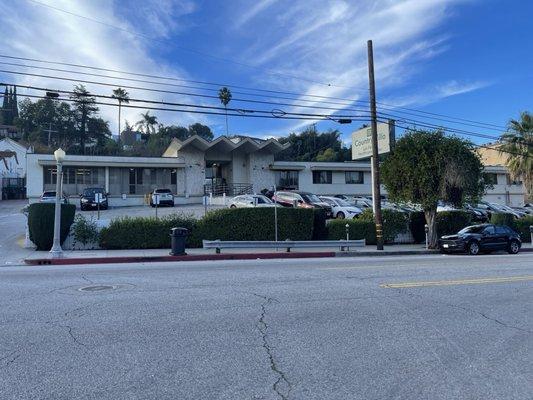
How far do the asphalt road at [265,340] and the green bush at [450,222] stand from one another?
730 inches

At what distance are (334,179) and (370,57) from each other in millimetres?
30197

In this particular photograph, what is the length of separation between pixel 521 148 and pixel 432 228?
23011 mm

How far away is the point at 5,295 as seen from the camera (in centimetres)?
905

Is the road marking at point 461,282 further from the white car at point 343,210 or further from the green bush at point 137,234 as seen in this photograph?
the white car at point 343,210

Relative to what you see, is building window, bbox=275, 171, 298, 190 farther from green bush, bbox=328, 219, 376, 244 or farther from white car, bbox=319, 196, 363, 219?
green bush, bbox=328, 219, 376, 244

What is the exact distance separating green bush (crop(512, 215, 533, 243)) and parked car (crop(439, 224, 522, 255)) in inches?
342

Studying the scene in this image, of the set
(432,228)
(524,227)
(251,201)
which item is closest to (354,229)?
(432,228)

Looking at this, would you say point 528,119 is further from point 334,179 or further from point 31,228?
point 31,228

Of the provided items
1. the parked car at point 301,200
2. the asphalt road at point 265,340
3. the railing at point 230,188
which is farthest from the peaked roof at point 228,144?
the asphalt road at point 265,340

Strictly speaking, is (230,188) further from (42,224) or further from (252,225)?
(42,224)

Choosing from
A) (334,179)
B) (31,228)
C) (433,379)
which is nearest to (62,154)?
(31,228)

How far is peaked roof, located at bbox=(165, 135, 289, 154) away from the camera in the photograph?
153 feet

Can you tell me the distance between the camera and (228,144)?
4825 centimetres

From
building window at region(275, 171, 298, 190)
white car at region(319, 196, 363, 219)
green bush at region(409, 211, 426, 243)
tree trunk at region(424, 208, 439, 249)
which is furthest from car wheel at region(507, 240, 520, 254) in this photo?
building window at region(275, 171, 298, 190)
